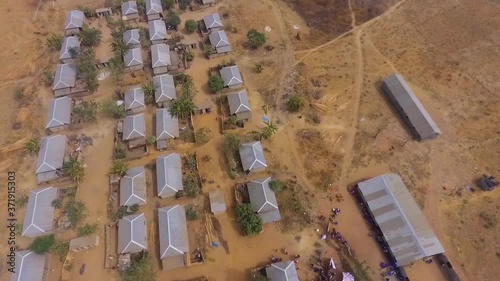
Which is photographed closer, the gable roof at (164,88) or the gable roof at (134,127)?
the gable roof at (134,127)

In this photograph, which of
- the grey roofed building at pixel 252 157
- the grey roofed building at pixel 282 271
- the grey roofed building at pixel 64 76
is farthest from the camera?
the grey roofed building at pixel 64 76

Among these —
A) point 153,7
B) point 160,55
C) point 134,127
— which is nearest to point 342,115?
point 134,127

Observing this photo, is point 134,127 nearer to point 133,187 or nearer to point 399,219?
point 133,187

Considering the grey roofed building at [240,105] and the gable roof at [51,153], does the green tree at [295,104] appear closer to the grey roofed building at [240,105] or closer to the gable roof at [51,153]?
the grey roofed building at [240,105]

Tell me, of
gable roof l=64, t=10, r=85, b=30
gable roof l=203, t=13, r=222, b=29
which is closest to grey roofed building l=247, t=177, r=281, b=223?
gable roof l=203, t=13, r=222, b=29

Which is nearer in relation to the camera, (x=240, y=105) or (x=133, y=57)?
(x=240, y=105)

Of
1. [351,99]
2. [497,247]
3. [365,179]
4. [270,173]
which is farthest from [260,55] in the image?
[497,247]

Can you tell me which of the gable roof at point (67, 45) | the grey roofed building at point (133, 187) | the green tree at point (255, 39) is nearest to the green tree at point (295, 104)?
A: the green tree at point (255, 39)
